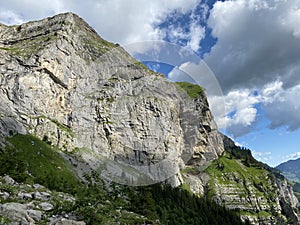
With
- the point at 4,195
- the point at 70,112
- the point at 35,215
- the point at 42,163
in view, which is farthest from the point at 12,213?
the point at 70,112

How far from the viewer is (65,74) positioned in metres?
187

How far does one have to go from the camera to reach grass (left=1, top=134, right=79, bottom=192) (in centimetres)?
9856

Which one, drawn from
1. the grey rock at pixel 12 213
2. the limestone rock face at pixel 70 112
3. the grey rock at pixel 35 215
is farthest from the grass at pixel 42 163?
the grey rock at pixel 12 213

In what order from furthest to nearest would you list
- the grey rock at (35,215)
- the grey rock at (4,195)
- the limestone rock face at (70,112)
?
the limestone rock face at (70,112) → the grey rock at (4,195) → the grey rock at (35,215)

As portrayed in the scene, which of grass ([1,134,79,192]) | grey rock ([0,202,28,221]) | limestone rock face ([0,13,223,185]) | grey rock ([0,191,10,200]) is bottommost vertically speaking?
grey rock ([0,202,28,221])

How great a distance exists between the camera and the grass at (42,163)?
98562mm

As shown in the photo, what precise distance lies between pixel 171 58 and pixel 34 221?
2890cm

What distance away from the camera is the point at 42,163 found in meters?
112

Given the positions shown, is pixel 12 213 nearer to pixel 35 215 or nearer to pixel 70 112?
pixel 35 215

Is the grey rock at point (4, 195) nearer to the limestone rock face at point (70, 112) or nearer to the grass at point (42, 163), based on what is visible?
the grass at point (42, 163)

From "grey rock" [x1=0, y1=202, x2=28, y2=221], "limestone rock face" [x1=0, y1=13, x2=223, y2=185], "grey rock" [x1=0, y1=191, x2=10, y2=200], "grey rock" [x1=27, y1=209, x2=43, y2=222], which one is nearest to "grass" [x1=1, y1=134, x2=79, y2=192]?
"limestone rock face" [x1=0, y1=13, x2=223, y2=185]

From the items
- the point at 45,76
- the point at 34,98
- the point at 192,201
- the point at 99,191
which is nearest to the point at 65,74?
the point at 45,76

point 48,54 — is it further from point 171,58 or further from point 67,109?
point 171,58

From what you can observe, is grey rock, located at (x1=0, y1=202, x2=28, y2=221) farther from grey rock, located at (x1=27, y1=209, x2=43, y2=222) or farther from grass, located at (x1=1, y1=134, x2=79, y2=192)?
grass, located at (x1=1, y1=134, x2=79, y2=192)
